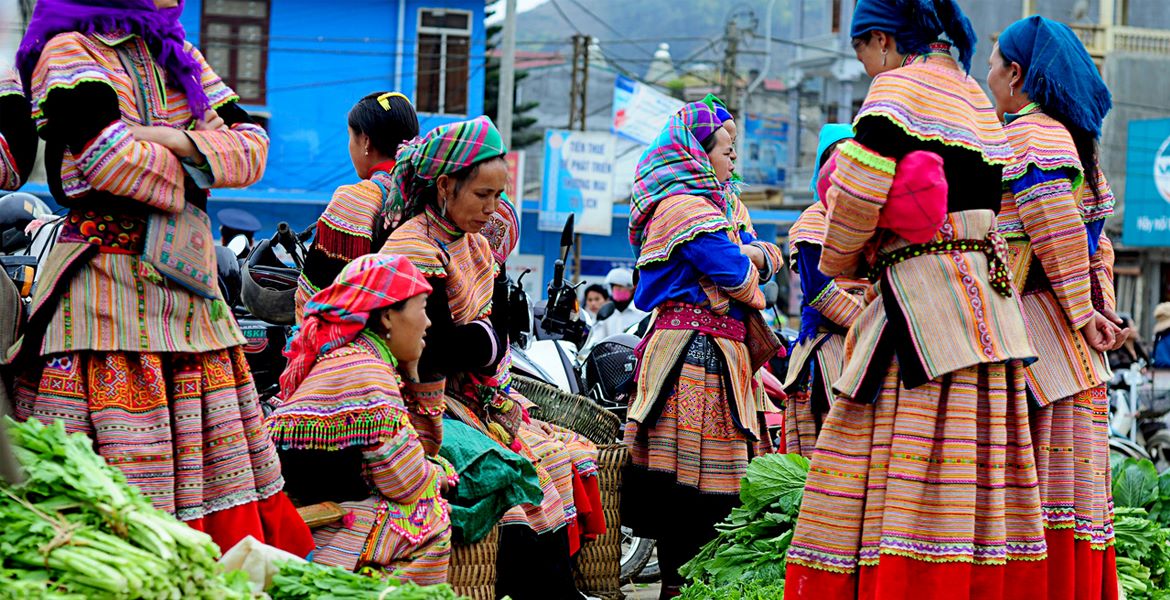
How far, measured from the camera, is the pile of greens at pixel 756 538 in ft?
16.5

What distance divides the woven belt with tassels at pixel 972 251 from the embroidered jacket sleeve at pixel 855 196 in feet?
0.34

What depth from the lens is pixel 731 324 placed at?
246 inches

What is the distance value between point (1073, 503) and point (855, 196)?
4.58 ft

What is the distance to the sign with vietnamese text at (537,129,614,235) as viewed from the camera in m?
25.4

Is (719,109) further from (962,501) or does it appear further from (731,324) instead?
(962,501)

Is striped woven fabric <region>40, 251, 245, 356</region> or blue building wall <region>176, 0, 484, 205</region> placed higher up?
blue building wall <region>176, 0, 484, 205</region>

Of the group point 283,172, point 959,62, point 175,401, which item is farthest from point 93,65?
point 283,172

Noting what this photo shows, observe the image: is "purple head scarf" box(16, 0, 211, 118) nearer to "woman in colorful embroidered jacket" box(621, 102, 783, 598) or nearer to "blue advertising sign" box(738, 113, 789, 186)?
"woman in colorful embroidered jacket" box(621, 102, 783, 598)

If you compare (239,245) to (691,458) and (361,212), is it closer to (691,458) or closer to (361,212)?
(361,212)

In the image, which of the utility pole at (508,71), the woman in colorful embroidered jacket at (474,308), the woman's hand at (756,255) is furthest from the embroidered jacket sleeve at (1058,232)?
the utility pole at (508,71)

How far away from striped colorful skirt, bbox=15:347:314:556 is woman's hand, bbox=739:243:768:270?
2841mm

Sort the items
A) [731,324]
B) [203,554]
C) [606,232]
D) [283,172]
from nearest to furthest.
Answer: [203,554] → [731,324] → [606,232] → [283,172]

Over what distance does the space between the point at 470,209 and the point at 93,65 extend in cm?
147

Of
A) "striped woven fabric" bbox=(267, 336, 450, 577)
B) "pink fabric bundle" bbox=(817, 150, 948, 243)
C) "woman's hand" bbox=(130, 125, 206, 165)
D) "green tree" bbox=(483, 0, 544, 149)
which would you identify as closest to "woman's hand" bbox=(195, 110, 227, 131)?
"woman's hand" bbox=(130, 125, 206, 165)
